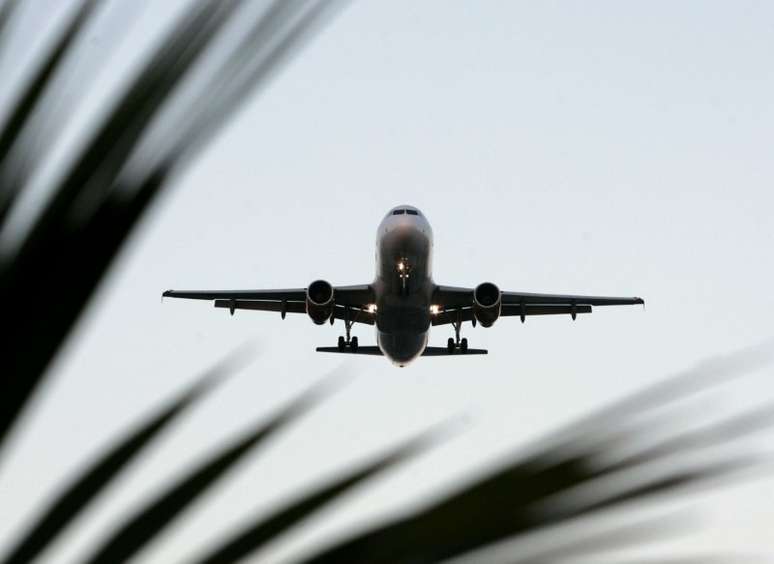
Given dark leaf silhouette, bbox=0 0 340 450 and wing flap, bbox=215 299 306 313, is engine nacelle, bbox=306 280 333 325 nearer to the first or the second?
wing flap, bbox=215 299 306 313

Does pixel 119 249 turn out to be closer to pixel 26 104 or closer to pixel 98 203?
pixel 98 203

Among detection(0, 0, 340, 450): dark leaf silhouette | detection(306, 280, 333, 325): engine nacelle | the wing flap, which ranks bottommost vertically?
detection(0, 0, 340, 450): dark leaf silhouette

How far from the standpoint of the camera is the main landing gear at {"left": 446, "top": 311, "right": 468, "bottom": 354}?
41.2 metres

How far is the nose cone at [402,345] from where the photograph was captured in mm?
35688

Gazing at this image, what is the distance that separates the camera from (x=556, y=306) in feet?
144

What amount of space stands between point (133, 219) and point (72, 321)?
10 centimetres

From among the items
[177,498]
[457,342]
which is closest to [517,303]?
[457,342]

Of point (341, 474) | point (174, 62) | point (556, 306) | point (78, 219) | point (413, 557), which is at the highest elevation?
point (556, 306)

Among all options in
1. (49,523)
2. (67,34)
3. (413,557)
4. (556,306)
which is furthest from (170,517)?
(556,306)

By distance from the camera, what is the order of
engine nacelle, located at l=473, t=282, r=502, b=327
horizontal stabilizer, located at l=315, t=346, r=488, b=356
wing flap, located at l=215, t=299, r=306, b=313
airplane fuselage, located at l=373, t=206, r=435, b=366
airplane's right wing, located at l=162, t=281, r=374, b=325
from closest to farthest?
airplane fuselage, located at l=373, t=206, r=435, b=366, engine nacelle, located at l=473, t=282, r=502, b=327, airplane's right wing, located at l=162, t=281, r=374, b=325, horizontal stabilizer, located at l=315, t=346, r=488, b=356, wing flap, located at l=215, t=299, r=306, b=313

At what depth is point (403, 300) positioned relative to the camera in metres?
34.9

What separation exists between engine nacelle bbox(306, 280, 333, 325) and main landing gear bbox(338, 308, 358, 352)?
164 inches

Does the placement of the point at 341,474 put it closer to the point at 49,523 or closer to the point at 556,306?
the point at 49,523

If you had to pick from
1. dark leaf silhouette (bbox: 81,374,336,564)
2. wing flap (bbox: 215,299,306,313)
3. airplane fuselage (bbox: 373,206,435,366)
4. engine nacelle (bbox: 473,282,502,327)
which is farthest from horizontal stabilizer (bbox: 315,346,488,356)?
dark leaf silhouette (bbox: 81,374,336,564)
